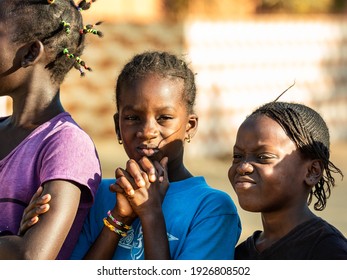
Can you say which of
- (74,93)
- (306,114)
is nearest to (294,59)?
(74,93)

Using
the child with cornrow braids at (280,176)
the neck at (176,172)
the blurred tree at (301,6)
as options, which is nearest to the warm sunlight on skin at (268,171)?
the child with cornrow braids at (280,176)

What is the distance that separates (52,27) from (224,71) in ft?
31.3

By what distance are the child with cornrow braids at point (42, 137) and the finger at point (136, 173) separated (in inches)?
4.9

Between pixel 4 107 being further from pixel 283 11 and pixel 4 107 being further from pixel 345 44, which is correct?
pixel 283 11

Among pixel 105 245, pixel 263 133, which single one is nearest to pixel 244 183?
pixel 263 133

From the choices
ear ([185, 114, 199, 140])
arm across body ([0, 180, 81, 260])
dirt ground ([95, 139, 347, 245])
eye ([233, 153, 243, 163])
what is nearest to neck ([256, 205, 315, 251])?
eye ([233, 153, 243, 163])

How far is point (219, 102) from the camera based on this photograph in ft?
41.4

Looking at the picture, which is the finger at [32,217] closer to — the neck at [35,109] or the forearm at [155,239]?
the forearm at [155,239]

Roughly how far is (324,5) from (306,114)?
1647 cm

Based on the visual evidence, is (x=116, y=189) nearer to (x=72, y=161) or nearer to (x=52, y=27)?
(x=72, y=161)

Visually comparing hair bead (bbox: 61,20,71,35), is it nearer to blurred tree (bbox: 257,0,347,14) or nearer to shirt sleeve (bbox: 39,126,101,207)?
shirt sleeve (bbox: 39,126,101,207)

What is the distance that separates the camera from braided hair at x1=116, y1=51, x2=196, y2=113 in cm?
339

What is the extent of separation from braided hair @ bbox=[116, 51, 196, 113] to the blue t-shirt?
1.21 ft

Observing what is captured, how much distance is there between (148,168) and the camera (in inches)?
125
